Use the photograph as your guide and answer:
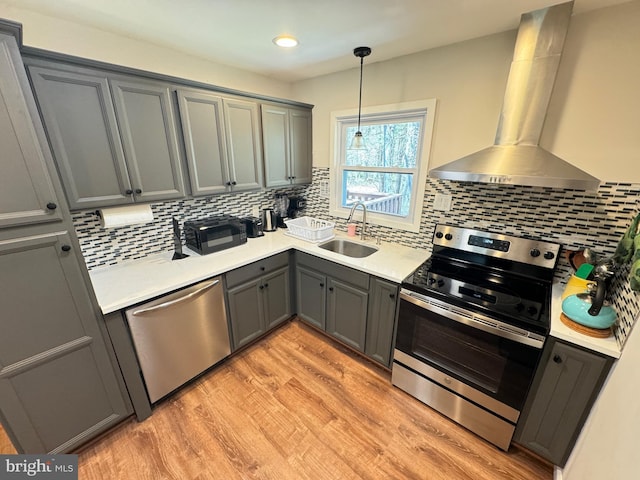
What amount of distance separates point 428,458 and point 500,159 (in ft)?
5.86

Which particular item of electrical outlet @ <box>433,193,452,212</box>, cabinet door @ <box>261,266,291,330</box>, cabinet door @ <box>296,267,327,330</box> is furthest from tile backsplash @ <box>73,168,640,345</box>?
cabinet door @ <box>261,266,291,330</box>

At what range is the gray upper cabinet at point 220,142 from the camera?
183 cm

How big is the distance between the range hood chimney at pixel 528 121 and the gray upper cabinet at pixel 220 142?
1.52m

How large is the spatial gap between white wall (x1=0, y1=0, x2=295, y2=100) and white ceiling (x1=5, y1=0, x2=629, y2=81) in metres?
0.05

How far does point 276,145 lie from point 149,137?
1.06m

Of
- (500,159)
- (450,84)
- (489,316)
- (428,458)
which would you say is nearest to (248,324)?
(428,458)

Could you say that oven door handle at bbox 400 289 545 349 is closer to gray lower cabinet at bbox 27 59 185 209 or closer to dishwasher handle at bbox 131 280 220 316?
dishwasher handle at bbox 131 280 220 316

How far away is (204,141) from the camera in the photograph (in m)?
1.92

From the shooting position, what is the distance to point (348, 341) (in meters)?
2.19

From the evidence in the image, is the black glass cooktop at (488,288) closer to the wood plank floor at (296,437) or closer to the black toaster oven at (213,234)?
the wood plank floor at (296,437)

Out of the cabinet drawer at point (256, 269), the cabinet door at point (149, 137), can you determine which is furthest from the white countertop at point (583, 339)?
the cabinet door at point (149, 137)

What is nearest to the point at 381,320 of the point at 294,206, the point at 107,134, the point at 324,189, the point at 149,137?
the point at 324,189

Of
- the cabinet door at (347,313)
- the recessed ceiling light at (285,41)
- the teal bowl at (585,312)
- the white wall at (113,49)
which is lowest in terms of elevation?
the cabinet door at (347,313)

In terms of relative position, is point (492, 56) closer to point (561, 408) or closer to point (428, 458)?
point (561, 408)
